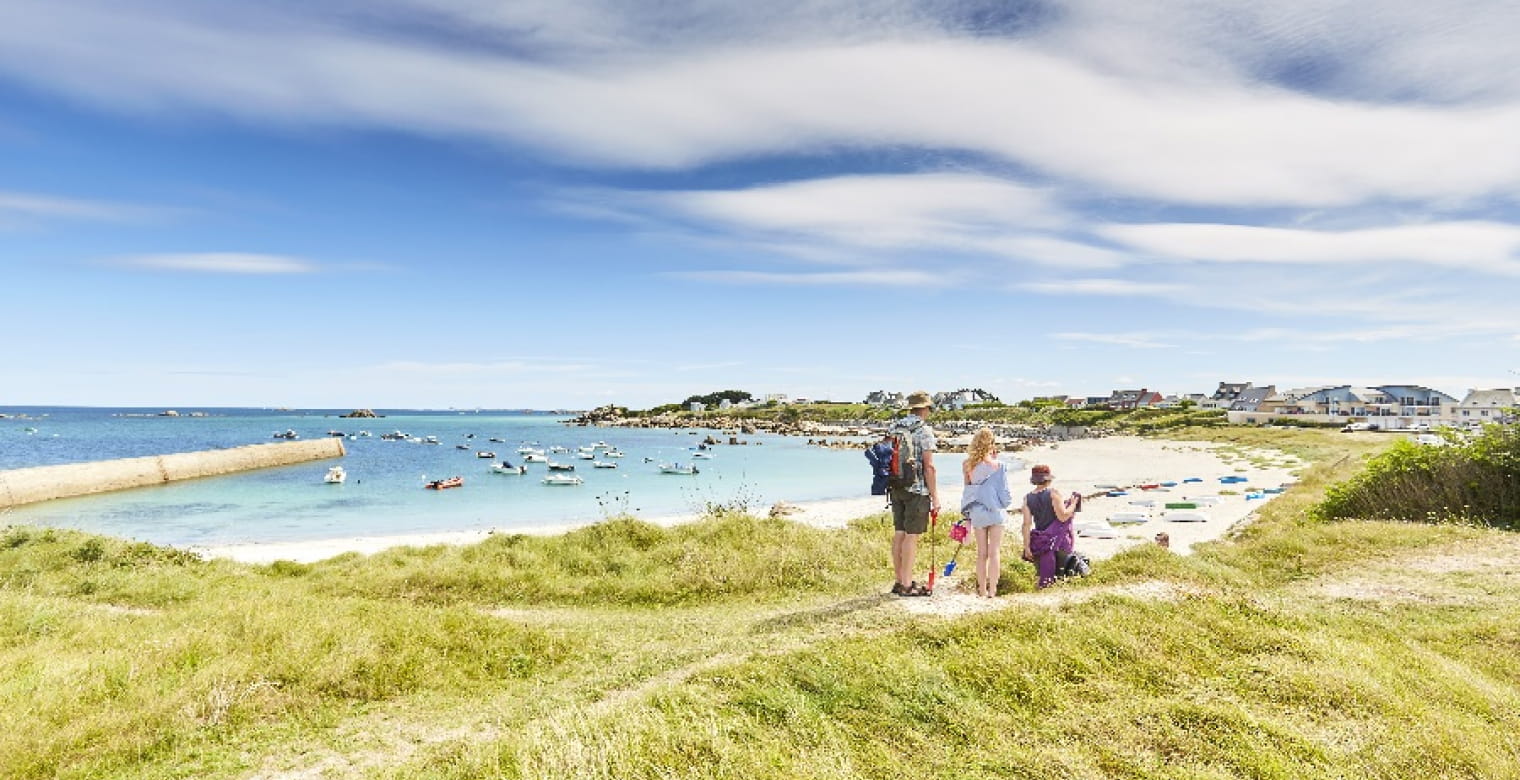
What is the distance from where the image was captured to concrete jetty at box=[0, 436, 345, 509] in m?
41.0

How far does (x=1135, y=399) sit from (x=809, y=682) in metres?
187

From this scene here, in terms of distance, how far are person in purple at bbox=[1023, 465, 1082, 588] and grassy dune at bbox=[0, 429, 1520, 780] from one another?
563 mm

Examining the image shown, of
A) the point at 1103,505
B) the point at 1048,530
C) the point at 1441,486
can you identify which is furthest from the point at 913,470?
the point at 1103,505

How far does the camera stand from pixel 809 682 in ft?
22.6

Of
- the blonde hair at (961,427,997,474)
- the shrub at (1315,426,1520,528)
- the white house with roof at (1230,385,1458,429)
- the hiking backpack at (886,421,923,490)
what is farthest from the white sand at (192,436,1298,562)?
the white house with roof at (1230,385,1458,429)

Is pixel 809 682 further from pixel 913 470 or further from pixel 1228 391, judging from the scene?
pixel 1228 391

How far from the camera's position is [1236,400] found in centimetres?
13612

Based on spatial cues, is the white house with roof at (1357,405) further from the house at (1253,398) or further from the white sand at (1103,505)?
the white sand at (1103,505)

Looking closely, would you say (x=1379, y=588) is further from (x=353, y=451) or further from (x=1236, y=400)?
(x=1236, y=400)

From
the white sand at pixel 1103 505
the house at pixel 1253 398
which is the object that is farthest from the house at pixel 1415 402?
the white sand at pixel 1103 505

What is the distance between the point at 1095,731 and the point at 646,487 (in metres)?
46.7

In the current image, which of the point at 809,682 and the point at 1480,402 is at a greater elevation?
the point at 1480,402

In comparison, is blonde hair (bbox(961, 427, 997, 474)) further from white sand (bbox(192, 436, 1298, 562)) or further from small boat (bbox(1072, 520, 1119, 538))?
small boat (bbox(1072, 520, 1119, 538))

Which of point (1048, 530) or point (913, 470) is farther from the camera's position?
point (1048, 530)
